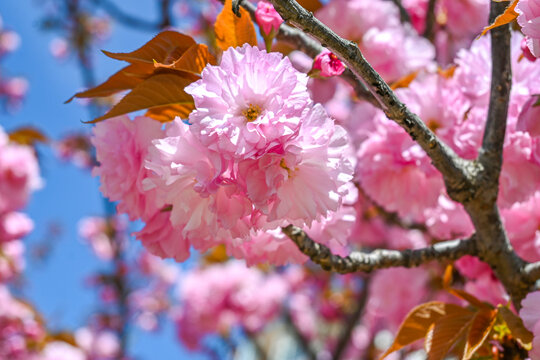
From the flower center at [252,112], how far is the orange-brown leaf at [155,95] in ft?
0.54

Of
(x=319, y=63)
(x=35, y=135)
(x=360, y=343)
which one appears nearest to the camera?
(x=319, y=63)

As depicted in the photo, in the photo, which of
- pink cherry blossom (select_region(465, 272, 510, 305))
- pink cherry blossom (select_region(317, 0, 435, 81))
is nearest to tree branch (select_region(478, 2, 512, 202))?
pink cherry blossom (select_region(465, 272, 510, 305))

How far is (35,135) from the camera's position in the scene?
1.71 metres

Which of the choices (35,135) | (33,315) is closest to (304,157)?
(35,135)

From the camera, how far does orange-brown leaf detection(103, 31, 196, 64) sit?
674 millimetres

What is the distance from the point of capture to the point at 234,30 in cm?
70

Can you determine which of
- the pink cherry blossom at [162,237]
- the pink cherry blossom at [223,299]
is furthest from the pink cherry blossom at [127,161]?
the pink cherry blossom at [223,299]

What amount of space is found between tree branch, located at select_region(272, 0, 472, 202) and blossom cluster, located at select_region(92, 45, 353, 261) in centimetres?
6

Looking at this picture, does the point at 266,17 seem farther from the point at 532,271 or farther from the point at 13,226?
the point at 13,226

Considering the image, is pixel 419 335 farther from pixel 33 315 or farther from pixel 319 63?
pixel 33 315

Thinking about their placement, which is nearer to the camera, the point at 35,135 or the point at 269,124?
the point at 269,124

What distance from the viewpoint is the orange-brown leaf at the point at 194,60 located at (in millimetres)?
655

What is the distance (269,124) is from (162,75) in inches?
8.8

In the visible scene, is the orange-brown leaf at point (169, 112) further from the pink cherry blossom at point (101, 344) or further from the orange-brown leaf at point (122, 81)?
the pink cherry blossom at point (101, 344)
